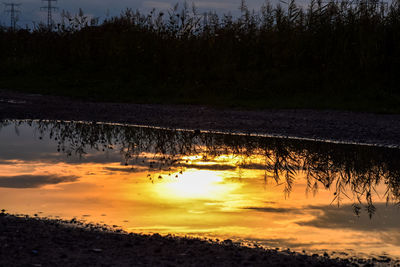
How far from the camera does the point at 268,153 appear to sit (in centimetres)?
1137

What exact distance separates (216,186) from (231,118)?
7151 mm

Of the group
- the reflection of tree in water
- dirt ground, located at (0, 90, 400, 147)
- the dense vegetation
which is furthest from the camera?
the dense vegetation

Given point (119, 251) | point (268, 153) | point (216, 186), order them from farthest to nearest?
point (268, 153) < point (216, 186) < point (119, 251)

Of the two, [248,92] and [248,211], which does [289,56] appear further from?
[248,211]

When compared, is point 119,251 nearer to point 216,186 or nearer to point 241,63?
point 216,186

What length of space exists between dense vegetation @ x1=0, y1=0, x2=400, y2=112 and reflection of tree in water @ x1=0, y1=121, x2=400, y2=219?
4944 mm

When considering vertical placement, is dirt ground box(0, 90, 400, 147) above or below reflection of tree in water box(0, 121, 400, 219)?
above

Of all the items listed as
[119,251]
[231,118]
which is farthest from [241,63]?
[119,251]

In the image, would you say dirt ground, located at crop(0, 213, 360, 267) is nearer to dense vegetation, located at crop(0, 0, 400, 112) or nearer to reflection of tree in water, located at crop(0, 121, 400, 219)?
reflection of tree in water, located at crop(0, 121, 400, 219)

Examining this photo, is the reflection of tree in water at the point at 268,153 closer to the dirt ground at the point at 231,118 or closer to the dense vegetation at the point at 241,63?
the dirt ground at the point at 231,118

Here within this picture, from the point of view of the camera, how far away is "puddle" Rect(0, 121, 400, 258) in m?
6.35

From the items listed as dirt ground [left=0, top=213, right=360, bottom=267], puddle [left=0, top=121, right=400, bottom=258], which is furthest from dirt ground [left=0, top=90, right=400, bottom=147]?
dirt ground [left=0, top=213, right=360, bottom=267]

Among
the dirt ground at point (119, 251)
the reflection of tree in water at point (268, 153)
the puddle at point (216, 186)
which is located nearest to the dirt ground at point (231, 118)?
the reflection of tree in water at point (268, 153)

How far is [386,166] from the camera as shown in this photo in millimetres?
10133
